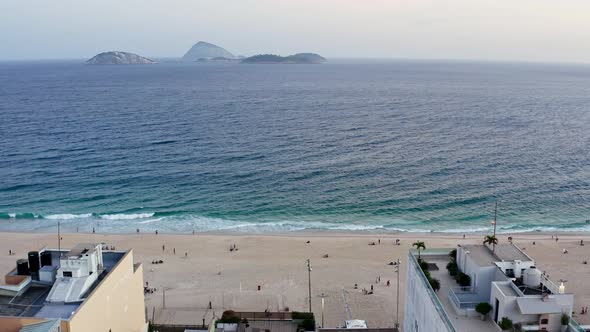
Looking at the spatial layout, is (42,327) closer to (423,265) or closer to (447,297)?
(447,297)

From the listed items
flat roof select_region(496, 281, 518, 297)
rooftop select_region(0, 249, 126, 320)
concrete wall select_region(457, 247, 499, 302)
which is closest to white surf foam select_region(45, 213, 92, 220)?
rooftop select_region(0, 249, 126, 320)

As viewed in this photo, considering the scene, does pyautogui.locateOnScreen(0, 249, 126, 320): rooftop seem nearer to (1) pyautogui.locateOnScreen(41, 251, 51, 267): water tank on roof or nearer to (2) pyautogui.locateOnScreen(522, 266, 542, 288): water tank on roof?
(1) pyautogui.locateOnScreen(41, 251, 51, 267): water tank on roof

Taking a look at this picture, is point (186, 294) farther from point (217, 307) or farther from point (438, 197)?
point (438, 197)

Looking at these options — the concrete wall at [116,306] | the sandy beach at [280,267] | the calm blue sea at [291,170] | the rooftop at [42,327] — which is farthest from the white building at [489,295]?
the calm blue sea at [291,170]

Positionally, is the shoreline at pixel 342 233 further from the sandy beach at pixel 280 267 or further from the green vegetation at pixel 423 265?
the green vegetation at pixel 423 265

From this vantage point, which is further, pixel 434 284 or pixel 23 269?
pixel 23 269

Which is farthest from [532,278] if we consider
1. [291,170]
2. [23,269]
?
[291,170]
